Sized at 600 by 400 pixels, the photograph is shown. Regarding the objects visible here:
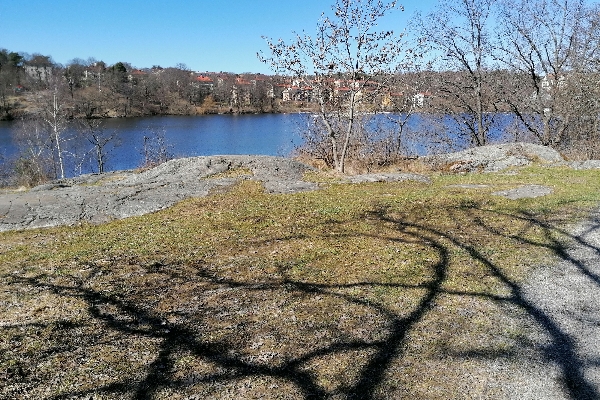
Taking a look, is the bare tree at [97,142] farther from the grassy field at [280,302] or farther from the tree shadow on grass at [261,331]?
the tree shadow on grass at [261,331]

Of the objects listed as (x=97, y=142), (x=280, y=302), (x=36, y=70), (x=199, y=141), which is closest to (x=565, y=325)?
(x=280, y=302)

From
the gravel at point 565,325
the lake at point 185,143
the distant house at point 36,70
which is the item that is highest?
the distant house at point 36,70

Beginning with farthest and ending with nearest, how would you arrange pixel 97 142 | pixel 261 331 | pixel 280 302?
pixel 97 142
pixel 280 302
pixel 261 331

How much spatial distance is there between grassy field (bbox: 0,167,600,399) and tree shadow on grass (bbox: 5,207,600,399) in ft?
0.05

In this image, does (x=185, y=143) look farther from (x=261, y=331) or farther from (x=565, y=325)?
→ (x=565, y=325)

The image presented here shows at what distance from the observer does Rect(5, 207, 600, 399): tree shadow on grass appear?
2.56 m

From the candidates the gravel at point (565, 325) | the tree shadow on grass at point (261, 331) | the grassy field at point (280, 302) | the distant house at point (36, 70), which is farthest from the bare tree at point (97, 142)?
the distant house at point (36, 70)

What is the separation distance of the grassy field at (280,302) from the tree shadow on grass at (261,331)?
0.01 metres

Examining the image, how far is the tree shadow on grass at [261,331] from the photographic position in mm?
2557

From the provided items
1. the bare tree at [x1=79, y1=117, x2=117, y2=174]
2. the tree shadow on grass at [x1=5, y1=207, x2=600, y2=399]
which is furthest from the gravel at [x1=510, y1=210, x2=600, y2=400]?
the bare tree at [x1=79, y1=117, x2=117, y2=174]

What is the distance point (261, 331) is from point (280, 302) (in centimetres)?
49

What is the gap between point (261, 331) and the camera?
315cm

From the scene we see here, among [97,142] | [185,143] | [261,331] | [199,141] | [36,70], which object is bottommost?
[185,143]

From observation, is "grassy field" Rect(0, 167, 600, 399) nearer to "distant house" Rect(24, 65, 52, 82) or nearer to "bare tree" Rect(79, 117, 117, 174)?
"bare tree" Rect(79, 117, 117, 174)
